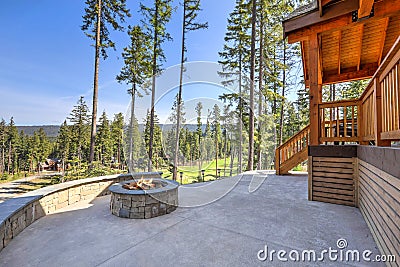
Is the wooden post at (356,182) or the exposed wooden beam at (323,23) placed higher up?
the exposed wooden beam at (323,23)

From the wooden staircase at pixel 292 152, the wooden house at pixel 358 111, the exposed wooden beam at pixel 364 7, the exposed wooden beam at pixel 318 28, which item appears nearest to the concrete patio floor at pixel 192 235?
the wooden house at pixel 358 111

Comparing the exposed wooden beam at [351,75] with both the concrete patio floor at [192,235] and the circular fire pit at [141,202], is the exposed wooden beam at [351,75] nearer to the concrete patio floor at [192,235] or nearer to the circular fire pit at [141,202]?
the concrete patio floor at [192,235]

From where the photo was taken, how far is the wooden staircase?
6.45 meters

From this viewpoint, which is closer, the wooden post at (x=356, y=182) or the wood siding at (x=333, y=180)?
the wooden post at (x=356, y=182)

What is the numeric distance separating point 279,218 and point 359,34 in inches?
185

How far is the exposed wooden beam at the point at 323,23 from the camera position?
11.1 feet

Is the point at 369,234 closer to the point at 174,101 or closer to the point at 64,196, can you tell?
the point at 174,101

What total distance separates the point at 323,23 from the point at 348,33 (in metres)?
A: 1.45

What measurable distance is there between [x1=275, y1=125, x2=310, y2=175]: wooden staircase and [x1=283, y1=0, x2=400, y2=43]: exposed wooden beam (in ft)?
10.2

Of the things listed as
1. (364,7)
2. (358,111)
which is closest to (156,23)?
(364,7)

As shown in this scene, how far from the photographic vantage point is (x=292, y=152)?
677 cm

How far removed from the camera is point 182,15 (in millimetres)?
10594

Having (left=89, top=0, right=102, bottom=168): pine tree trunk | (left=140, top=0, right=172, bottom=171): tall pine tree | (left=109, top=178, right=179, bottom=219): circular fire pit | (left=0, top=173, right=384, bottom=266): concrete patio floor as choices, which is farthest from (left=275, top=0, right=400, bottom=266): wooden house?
(left=89, top=0, right=102, bottom=168): pine tree trunk

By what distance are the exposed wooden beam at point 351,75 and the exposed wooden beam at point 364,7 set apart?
3.06m
